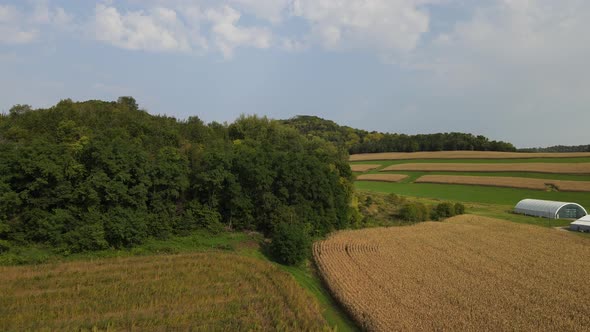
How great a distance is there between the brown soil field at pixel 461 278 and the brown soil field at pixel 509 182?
27.6 meters

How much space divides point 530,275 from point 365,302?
1272 centimetres

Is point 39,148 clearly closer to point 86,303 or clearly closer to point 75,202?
point 75,202

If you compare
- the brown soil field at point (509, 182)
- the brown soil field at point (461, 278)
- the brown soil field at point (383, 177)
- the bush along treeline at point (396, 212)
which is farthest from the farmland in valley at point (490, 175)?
the brown soil field at point (461, 278)

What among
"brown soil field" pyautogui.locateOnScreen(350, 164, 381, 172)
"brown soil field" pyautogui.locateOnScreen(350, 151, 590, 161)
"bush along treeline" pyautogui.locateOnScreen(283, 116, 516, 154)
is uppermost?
"bush along treeline" pyautogui.locateOnScreen(283, 116, 516, 154)

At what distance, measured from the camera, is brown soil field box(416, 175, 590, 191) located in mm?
59487

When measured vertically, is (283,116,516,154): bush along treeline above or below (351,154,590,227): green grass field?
above

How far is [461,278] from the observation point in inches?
928

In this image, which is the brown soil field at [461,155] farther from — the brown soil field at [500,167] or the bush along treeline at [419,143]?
the brown soil field at [500,167]

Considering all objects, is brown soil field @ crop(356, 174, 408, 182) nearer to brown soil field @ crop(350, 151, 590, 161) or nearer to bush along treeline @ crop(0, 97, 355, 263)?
brown soil field @ crop(350, 151, 590, 161)

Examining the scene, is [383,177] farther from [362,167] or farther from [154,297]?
[154,297]

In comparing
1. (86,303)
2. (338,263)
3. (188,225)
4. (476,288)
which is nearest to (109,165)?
(188,225)

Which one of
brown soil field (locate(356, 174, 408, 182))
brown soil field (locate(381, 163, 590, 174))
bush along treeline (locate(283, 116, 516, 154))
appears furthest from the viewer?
bush along treeline (locate(283, 116, 516, 154))

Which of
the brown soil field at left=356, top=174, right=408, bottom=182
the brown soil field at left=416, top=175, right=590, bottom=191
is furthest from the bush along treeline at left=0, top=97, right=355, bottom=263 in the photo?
the brown soil field at left=356, top=174, right=408, bottom=182

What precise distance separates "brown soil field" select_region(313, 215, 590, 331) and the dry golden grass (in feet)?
12.7
